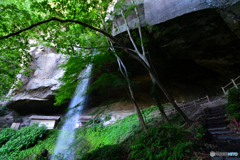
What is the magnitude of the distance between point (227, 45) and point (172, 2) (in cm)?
476

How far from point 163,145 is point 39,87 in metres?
17.2

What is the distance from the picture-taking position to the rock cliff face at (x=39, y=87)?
15323 millimetres

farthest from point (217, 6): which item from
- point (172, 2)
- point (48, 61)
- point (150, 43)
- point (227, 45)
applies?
point (48, 61)

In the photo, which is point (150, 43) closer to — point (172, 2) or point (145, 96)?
point (172, 2)

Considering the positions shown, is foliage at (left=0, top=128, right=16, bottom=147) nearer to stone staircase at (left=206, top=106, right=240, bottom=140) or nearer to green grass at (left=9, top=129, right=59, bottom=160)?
green grass at (left=9, top=129, right=59, bottom=160)

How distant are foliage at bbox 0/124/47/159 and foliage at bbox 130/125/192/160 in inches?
520

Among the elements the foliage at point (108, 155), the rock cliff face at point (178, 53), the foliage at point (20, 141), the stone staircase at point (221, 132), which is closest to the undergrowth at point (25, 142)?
the foliage at point (20, 141)

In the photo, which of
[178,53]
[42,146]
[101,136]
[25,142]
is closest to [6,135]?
[25,142]

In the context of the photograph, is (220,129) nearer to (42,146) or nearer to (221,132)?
(221,132)

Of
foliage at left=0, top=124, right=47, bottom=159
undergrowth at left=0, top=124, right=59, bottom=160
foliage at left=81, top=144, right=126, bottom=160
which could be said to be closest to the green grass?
undergrowth at left=0, top=124, right=59, bottom=160

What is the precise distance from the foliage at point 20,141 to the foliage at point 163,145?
13197 millimetres

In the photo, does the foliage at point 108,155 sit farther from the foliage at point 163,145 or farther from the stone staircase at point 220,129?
the stone staircase at point 220,129

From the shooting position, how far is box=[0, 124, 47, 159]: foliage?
10488 millimetres

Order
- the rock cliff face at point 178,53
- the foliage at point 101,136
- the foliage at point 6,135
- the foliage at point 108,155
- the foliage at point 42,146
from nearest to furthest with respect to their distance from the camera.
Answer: the foliage at point 108,155
the rock cliff face at point 178,53
the foliage at point 101,136
the foliage at point 42,146
the foliage at point 6,135
